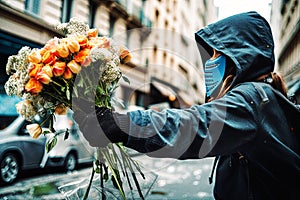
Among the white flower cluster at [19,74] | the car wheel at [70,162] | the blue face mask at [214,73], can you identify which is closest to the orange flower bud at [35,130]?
the white flower cluster at [19,74]

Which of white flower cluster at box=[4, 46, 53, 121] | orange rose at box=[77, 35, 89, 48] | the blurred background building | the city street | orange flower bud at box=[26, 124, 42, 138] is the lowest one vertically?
the city street

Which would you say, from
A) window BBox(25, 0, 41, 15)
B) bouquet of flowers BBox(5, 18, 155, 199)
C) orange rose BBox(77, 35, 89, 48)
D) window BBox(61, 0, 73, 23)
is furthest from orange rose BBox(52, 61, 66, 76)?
window BBox(61, 0, 73, 23)

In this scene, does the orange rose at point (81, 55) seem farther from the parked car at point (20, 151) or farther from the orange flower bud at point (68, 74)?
the parked car at point (20, 151)

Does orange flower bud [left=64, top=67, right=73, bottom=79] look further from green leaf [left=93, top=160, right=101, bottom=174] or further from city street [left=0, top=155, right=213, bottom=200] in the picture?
city street [left=0, top=155, right=213, bottom=200]

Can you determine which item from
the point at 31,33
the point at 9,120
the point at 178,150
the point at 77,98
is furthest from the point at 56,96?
the point at 31,33

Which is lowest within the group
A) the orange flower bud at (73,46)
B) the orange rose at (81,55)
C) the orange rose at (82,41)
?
the orange rose at (81,55)

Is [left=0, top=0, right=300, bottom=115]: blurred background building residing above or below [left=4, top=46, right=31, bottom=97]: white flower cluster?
above

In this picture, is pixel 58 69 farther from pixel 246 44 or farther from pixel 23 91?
pixel 246 44

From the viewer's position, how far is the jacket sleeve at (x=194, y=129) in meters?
1.12

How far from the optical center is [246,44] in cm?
146

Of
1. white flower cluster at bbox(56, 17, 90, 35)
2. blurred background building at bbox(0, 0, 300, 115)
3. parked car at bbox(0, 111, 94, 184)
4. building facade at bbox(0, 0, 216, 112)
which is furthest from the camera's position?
parked car at bbox(0, 111, 94, 184)

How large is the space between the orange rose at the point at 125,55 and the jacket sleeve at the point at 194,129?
615 millimetres

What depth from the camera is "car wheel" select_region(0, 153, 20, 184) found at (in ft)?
24.4

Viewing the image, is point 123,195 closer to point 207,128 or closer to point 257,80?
point 207,128
